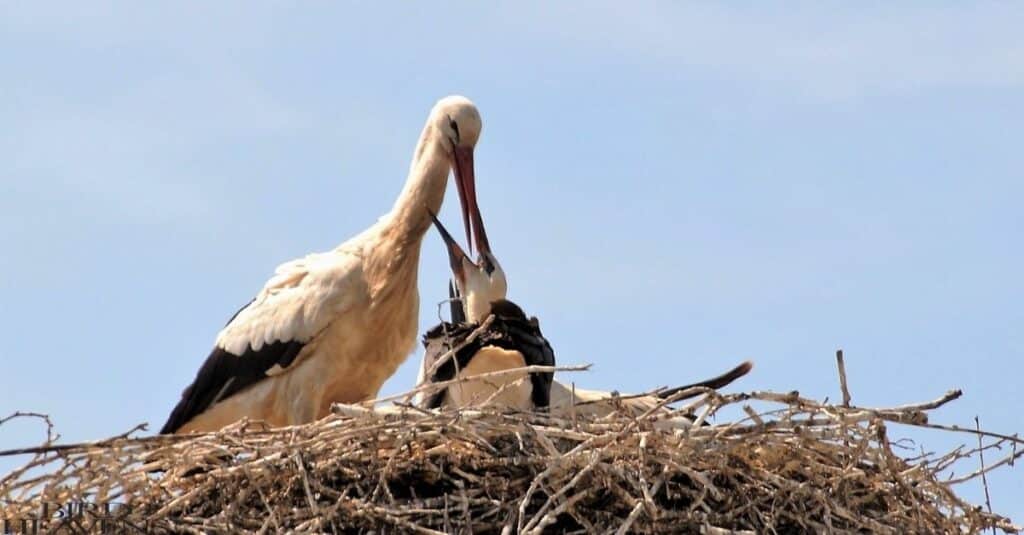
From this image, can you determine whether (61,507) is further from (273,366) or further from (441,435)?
(273,366)

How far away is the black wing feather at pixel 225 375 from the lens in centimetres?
940

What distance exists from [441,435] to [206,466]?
72 cm

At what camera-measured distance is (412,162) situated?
9820 millimetres

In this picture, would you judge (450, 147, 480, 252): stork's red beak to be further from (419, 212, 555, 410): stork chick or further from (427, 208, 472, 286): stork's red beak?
(419, 212, 555, 410): stork chick

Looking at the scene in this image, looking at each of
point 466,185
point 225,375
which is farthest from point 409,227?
point 225,375

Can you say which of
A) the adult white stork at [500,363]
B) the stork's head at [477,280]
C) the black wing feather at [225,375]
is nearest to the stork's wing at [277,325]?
the black wing feather at [225,375]

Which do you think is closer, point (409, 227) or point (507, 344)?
point (507, 344)

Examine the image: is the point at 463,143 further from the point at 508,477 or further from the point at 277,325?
the point at 508,477

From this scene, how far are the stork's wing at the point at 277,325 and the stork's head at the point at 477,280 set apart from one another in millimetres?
434

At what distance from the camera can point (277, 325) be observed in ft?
31.0

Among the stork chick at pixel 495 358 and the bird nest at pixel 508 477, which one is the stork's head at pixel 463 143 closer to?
the stork chick at pixel 495 358

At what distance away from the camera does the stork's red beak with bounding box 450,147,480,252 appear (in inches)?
376

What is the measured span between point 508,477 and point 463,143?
2478 mm

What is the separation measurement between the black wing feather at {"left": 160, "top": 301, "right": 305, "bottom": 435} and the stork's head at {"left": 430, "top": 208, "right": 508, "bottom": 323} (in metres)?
0.68
